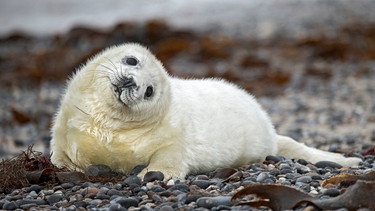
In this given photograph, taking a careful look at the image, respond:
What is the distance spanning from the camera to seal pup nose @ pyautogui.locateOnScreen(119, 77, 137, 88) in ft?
16.9

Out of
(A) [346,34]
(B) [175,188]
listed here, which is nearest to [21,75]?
(A) [346,34]

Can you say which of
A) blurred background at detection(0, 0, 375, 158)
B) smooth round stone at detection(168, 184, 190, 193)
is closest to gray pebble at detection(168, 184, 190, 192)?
smooth round stone at detection(168, 184, 190, 193)

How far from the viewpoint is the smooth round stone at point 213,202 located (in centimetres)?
418

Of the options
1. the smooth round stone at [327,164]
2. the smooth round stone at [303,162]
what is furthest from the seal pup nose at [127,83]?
the smooth round stone at [327,164]

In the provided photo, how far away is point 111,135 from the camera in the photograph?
5289 millimetres

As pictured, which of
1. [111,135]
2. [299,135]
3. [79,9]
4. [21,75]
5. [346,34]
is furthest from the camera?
[79,9]

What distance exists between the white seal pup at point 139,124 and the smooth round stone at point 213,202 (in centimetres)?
90

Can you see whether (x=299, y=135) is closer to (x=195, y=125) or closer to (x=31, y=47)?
(x=195, y=125)

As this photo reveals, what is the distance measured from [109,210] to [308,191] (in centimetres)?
119

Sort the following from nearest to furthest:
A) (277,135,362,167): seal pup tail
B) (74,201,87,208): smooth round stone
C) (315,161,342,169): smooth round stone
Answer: (74,201,87,208): smooth round stone, (315,161,342,169): smooth round stone, (277,135,362,167): seal pup tail

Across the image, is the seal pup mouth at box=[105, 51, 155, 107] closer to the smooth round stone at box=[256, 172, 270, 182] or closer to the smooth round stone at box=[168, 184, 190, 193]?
the smooth round stone at box=[168, 184, 190, 193]

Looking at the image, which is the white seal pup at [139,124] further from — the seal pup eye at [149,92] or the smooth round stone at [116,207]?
the smooth round stone at [116,207]

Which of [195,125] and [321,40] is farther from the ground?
[321,40]

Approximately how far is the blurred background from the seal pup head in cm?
263
